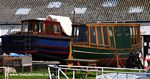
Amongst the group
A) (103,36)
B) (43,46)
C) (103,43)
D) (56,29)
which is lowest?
(43,46)

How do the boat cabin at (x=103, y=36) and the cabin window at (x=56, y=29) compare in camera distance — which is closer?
the boat cabin at (x=103, y=36)

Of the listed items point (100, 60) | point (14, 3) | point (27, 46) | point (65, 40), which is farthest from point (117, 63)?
point (14, 3)

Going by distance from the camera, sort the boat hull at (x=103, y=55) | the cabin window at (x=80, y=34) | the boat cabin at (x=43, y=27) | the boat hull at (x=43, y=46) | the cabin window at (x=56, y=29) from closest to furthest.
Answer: the boat hull at (x=103, y=55)
the cabin window at (x=80, y=34)
the boat hull at (x=43, y=46)
the boat cabin at (x=43, y=27)
the cabin window at (x=56, y=29)

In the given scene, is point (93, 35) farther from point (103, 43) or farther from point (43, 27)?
point (43, 27)

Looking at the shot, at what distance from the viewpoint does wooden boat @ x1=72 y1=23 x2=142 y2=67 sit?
22531 mm

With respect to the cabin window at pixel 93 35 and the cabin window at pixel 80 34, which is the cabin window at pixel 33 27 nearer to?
the cabin window at pixel 80 34

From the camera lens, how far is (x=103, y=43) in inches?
925

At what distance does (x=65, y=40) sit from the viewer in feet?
80.8

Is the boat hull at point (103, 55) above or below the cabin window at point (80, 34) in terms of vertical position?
below

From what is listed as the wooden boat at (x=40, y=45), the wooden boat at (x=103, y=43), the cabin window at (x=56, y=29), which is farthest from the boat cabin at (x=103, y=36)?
the cabin window at (x=56, y=29)

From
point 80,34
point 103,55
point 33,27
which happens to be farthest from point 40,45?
point 103,55

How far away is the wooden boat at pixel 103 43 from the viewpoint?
2253cm

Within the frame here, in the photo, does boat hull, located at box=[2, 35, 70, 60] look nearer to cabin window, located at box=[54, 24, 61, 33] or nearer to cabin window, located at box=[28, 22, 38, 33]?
cabin window, located at box=[28, 22, 38, 33]

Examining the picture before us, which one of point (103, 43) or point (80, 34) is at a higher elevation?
point (80, 34)
